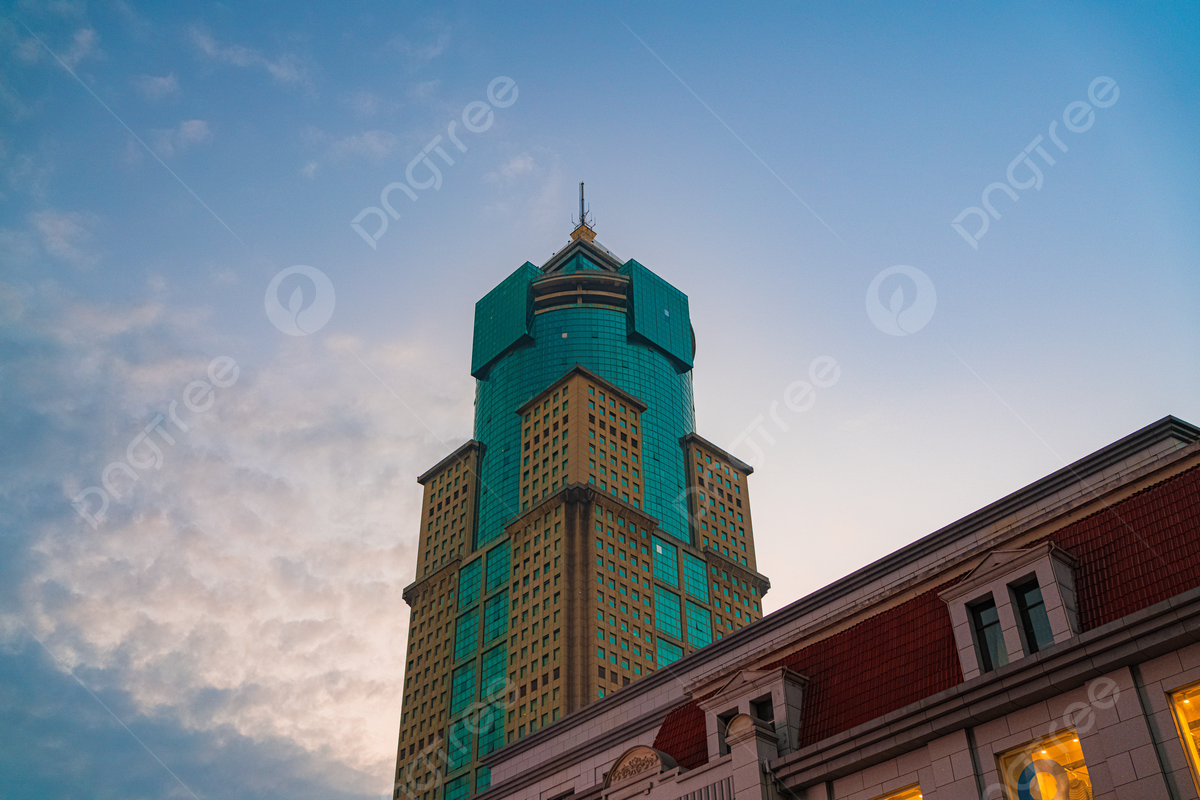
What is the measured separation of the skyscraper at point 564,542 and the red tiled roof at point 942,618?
357ft

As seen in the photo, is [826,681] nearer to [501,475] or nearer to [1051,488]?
[1051,488]

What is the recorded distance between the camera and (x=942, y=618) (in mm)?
28906

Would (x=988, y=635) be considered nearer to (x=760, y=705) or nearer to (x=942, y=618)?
(x=942, y=618)

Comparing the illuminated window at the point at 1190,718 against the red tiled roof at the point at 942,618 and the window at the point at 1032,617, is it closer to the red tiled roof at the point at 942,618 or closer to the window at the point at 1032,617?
the red tiled roof at the point at 942,618

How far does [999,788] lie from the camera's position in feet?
82.2

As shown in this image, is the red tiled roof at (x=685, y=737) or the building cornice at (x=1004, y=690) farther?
the red tiled roof at (x=685, y=737)

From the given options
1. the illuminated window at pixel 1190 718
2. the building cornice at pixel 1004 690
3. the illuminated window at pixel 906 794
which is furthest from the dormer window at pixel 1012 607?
the illuminated window at pixel 906 794

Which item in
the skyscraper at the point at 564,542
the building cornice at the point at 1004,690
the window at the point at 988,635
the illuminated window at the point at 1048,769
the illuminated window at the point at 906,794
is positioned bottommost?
the illuminated window at the point at 1048,769

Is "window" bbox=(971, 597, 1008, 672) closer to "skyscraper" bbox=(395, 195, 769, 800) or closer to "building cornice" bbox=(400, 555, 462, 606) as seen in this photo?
"skyscraper" bbox=(395, 195, 769, 800)

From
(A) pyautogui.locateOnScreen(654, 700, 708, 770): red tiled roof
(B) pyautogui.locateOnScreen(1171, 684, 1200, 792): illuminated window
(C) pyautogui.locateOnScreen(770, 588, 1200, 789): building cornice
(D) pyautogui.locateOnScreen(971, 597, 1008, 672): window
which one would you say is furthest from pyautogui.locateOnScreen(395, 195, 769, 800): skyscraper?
(B) pyautogui.locateOnScreen(1171, 684, 1200, 792): illuminated window

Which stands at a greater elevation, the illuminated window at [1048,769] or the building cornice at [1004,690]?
the building cornice at [1004,690]

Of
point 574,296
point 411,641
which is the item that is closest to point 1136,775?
point 411,641

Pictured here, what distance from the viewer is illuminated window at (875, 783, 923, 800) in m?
27.0

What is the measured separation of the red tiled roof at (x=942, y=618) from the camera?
986 inches
